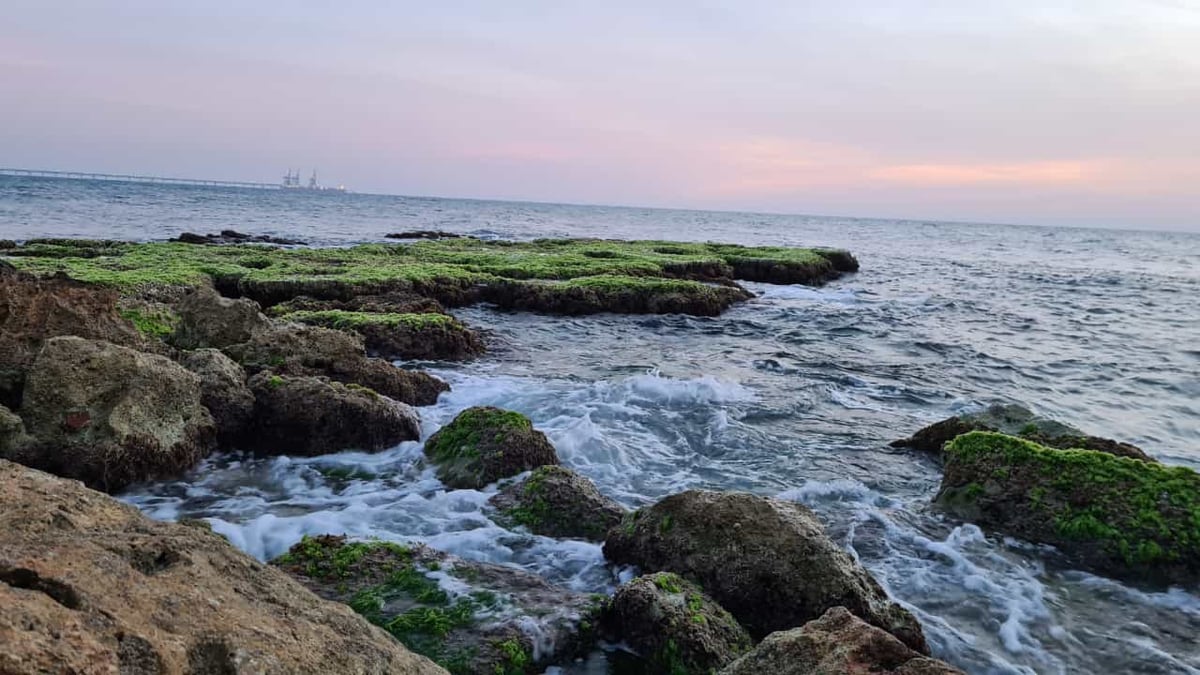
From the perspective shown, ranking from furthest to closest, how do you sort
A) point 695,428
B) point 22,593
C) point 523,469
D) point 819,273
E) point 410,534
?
point 819,273, point 695,428, point 523,469, point 410,534, point 22,593

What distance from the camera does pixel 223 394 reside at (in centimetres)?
950

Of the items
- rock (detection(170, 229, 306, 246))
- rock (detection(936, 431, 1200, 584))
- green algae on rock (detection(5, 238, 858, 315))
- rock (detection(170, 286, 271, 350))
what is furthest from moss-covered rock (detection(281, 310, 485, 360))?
rock (detection(170, 229, 306, 246))

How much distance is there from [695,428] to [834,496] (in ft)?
10.2

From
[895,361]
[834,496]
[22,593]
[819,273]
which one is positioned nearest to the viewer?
[22,593]

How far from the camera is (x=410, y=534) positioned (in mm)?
7395

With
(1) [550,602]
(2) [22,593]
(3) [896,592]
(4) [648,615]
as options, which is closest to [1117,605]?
(3) [896,592]

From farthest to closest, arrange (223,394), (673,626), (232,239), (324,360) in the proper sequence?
(232,239) → (324,360) → (223,394) → (673,626)

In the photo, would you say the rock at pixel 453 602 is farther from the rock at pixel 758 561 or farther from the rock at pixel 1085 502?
the rock at pixel 1085 502

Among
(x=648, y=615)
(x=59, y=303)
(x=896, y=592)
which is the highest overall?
(x=59, y=303)

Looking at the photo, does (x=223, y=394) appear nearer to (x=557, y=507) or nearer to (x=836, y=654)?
(x=557, y=507)

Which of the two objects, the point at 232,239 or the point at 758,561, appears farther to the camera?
the point at 232,239

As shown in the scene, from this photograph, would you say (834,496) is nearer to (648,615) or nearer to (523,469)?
(523,469)

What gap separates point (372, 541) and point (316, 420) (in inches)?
141

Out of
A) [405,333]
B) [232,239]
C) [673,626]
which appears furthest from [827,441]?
[232,239]
